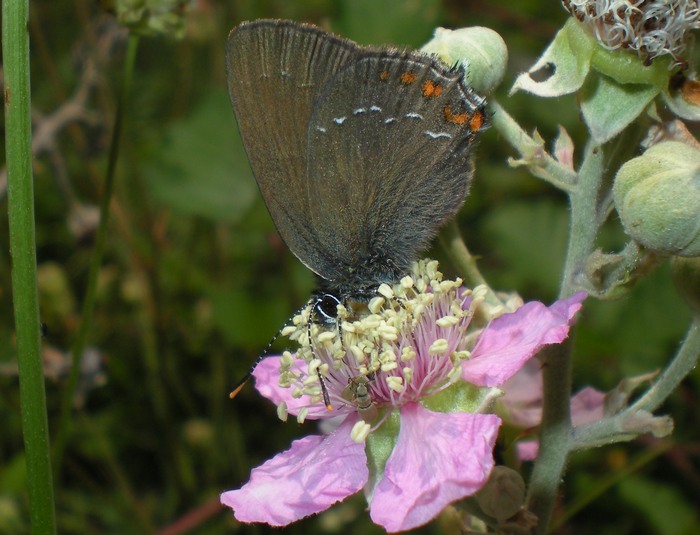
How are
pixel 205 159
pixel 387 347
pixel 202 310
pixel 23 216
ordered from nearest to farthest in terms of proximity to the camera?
pixel 23 216
pixel 387 347
pixel 202 310
pixel 205 159

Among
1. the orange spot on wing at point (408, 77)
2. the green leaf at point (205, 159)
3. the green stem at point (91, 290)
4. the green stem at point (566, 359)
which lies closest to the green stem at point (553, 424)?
the green stem at point (566, 359)

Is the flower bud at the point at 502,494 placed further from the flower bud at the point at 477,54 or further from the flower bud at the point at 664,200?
the flower bud at the point at 477,54

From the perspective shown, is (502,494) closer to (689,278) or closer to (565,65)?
(689,278)

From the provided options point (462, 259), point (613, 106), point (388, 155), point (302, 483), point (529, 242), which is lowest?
point (529, 242)

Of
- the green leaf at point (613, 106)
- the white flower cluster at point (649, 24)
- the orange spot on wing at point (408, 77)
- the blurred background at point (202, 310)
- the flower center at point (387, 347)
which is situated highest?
the white flower cluster at point (649, 24)

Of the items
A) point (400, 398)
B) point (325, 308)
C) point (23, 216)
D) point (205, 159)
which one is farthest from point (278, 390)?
point (205, 159)

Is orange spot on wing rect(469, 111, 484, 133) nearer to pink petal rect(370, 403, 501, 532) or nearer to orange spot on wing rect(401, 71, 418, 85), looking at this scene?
orange spot on wing rect(401, 71, 418, 85)
